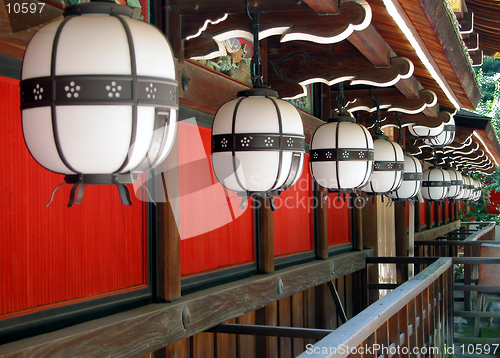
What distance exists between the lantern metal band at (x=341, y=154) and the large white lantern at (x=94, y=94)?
208 cm

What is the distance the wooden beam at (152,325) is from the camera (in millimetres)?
2227

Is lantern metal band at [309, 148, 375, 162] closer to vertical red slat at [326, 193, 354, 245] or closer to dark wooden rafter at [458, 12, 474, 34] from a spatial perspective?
vertical red slat at [326, 193, 354, 245]

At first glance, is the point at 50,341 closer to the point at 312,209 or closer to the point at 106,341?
the point at 106,341

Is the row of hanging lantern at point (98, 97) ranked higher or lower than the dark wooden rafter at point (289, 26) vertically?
lower

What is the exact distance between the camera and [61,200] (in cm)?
247

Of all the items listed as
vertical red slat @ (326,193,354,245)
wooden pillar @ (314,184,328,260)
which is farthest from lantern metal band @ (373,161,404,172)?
vertical red slat @ (326,193,354,245)

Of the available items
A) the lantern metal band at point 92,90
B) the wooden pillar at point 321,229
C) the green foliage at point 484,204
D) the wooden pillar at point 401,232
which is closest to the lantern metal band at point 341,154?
the lantern metal band at point 92,90

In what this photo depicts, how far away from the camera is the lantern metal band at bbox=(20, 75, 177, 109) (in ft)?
4.68

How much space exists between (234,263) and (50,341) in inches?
81.2

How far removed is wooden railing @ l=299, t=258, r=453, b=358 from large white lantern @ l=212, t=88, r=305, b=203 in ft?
2.58

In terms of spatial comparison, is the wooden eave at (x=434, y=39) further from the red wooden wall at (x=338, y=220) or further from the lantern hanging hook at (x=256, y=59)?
the red wooden wall at (x=338, y=220)

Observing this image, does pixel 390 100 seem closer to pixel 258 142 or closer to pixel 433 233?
pixel 258 142

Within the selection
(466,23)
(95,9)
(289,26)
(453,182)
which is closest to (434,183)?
(453,182)

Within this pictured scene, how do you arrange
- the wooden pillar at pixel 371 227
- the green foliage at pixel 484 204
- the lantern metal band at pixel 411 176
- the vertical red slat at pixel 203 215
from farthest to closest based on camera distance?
1. the green foliage at pixel 484 204
2. the wooden pillar at pixel 371 227
3. the lantern metal band at pixel 411 176
4. the vertical red slat at pixel 203 215
